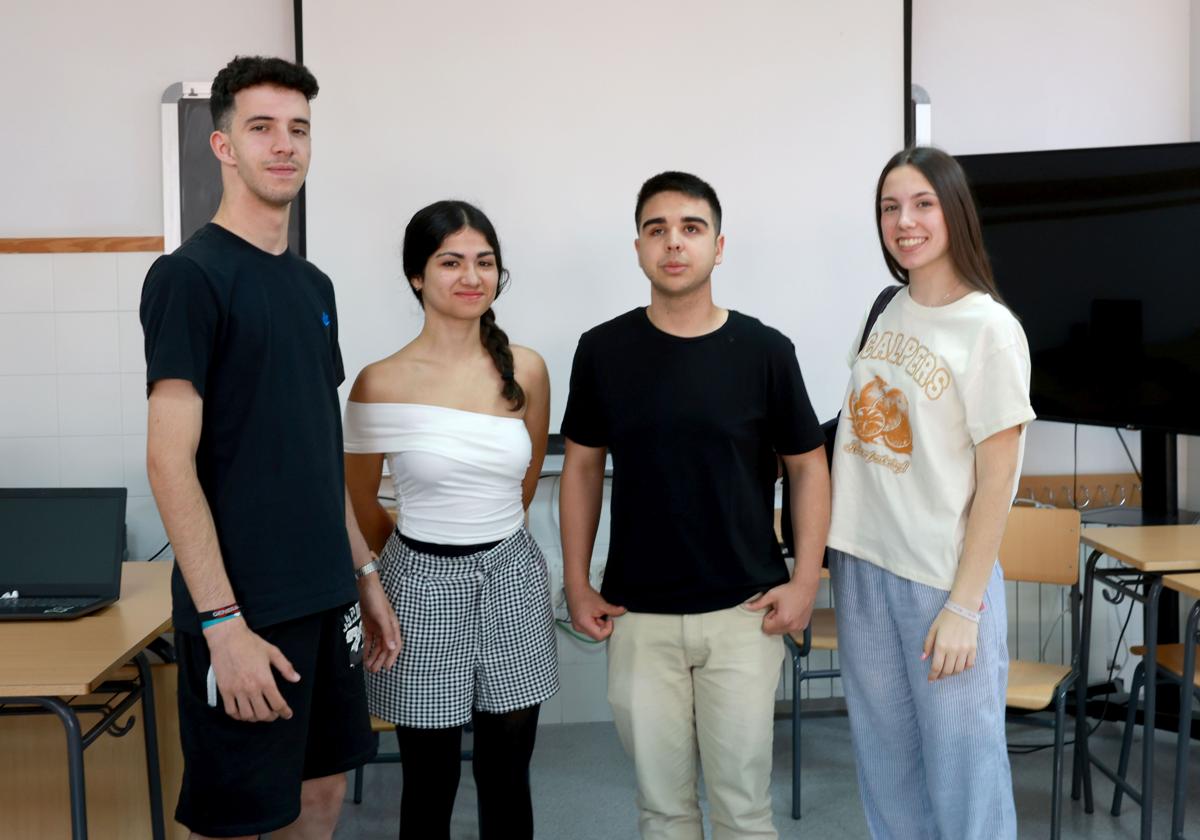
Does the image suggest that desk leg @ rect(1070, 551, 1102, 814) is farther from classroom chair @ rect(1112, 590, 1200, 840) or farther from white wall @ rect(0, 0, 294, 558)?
white wall @ rect(0, 0, 294, 558)

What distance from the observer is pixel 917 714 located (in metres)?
1.80

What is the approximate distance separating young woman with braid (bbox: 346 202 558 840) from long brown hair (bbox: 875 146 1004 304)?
798mm

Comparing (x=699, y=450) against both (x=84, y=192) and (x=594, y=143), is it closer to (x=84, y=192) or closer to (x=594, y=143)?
(x=594, y=143)

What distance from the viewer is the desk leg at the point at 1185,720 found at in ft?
7.70

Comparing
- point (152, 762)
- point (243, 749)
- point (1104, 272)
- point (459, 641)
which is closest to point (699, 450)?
point (459, 641)

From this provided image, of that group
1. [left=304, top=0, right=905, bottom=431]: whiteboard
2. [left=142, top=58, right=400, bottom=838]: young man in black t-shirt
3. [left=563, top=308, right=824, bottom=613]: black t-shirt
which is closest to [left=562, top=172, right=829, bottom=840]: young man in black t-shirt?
[left=563, top=308, right=824, bottom=613]: black t-shirt

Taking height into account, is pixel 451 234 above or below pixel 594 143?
below

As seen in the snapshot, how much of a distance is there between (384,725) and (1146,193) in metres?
2.65

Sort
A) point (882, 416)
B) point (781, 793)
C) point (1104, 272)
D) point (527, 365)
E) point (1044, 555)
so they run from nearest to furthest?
point (882, 416), point (527, 365), point (1044, 555), point (781, 793), point (1104, 272)

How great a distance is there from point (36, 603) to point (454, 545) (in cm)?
102

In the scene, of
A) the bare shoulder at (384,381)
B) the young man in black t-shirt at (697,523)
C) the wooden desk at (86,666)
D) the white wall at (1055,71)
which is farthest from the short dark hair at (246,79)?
the white wall at (1055,71)

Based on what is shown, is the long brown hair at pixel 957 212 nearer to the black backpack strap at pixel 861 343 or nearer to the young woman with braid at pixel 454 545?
the black backpack strap at pixel 861 343

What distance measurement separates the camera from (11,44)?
124 inches

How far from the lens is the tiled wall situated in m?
3.19
